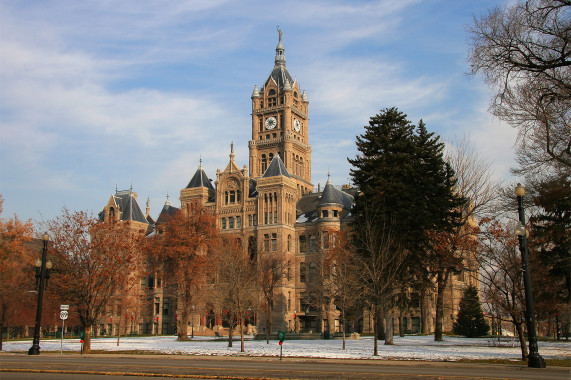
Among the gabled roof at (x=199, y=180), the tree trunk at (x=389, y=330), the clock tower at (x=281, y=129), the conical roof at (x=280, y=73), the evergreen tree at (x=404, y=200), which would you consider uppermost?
the conical roof at (x=280, y=73)

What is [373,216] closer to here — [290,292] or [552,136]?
[552,136]

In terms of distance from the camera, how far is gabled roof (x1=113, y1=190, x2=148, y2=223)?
295 ft

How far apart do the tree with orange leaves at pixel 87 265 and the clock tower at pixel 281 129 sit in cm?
5432

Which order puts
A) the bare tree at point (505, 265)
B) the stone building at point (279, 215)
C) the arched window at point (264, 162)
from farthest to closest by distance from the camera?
the arched window at point (264, 162)
the stone building at point (279, 215)
the bare tree at point (505, 265)

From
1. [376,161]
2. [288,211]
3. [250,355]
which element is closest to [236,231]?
[288,211]

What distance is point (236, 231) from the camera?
263 feet

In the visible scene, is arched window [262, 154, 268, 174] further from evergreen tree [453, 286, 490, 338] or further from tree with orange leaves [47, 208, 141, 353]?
tree with orange leaves [47, 208, 141, 353]

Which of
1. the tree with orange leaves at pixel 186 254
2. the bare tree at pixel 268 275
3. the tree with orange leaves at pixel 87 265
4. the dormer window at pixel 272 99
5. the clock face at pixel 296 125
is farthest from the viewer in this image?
the dormer window at pixel 272 99

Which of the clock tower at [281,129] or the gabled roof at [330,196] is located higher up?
the clock tower at [281,129]

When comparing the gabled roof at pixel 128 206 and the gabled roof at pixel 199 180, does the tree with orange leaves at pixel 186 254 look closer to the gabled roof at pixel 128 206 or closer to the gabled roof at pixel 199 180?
the gabled roof at pixel 199 180

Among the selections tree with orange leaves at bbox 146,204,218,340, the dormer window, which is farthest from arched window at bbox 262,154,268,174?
tree with orange leaves at bbox 146,204,218,340

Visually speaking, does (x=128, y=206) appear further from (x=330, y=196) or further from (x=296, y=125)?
(x=330, y=196)

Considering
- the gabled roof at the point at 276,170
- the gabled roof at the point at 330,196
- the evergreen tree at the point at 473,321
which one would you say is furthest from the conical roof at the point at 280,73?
the evergreen tree at the point at 473,321

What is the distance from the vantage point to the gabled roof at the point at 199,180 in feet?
282
